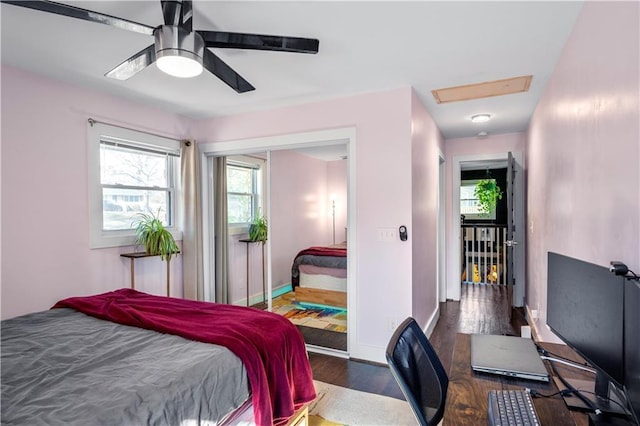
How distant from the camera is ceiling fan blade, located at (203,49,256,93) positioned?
6.33ft

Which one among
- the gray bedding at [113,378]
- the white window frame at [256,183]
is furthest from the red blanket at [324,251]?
the gray bedding at [113,378]

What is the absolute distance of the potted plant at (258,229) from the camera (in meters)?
3.92

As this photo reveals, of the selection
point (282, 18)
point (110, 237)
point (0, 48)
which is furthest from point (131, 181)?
point (282, 18)

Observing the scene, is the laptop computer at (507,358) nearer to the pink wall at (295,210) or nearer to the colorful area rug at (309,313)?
the colorful area rug at (309,313)

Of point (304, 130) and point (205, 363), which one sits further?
point (304, 130)

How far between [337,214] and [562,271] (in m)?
2.58

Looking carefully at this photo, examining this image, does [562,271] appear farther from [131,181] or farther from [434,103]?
[131,181]

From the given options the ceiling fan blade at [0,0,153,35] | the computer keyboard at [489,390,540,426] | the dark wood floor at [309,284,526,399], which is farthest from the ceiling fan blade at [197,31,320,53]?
the dark wood floor at [309,284,526,399]

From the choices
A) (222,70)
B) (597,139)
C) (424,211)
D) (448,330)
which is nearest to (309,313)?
(448,330)

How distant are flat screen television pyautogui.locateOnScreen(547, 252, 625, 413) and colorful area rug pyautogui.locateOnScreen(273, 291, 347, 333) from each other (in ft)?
8.72

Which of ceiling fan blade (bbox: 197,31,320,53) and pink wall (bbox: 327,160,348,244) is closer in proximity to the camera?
ceiling fan blade (bbox: 197,31,320,53)

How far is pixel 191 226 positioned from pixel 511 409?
11.6 feet

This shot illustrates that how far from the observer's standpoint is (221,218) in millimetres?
4098

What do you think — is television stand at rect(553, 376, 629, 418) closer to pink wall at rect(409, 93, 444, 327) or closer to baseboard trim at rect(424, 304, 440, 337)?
pink wall at rect(409, 93, 444, 327)
